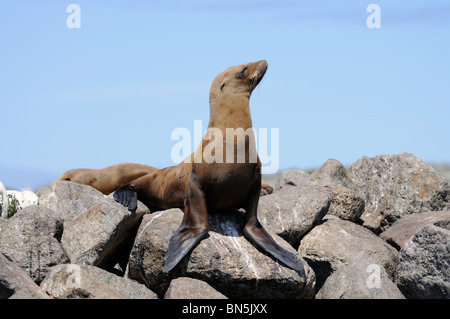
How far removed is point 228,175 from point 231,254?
34.9 inches

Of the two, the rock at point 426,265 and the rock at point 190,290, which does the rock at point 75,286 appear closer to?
the rock at point 190,290

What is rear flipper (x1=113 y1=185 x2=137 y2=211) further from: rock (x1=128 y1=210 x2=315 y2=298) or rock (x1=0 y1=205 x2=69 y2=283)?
rock (x1=0 y1=205 x2=69 y2=283)

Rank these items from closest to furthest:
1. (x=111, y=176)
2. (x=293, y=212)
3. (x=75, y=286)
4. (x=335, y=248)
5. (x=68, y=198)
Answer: (x=75, y=286) → (x=335, y=248) → (x=293, y=212) → (x=68, y=198) → (x=111, y=176)

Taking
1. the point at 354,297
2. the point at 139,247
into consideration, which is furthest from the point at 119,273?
the point at 354,297

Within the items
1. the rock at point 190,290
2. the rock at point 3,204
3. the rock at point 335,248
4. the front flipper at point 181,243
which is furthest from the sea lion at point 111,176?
the rock at point 190,290

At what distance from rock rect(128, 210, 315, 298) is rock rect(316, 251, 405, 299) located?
1.29 feet

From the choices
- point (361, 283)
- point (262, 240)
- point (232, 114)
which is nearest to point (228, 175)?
point (232, 114)

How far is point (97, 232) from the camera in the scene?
Result: 8.55 meters

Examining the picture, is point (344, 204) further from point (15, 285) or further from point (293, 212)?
point (15, 285)

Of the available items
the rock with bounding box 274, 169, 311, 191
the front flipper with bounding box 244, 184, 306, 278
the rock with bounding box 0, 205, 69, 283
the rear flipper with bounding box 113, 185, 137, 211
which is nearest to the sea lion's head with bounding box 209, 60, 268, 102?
the front flipper with bounding box 244, 184, 306, 278

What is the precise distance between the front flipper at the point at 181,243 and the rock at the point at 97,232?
97 centimetres

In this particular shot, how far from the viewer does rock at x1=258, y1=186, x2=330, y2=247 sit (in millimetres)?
9352
